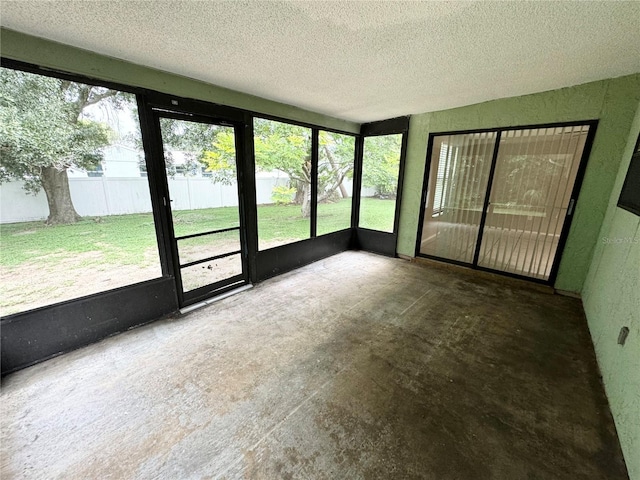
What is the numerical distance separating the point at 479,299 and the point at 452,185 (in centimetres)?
183

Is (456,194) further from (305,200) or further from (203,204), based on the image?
(203,204)

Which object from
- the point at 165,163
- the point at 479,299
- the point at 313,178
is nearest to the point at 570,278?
the point at 479,299

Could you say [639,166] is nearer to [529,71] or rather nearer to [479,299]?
[529,71]

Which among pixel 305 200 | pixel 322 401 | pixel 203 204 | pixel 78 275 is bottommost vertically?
pixel 322 401

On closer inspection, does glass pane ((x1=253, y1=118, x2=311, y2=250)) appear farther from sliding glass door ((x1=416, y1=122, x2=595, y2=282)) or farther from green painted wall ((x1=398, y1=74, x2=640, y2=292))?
green painted wall ((x1=398, y1=74, x2=640, y2=292))

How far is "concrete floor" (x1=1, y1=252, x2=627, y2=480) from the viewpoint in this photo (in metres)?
1.32

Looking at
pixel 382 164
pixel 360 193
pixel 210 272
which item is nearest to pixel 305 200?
pixel 360 193

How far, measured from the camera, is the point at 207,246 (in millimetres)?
2996

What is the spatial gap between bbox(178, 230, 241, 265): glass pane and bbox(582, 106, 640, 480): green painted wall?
140 inches

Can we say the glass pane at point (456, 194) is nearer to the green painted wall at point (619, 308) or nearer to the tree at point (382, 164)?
the tree at point (382, 164)

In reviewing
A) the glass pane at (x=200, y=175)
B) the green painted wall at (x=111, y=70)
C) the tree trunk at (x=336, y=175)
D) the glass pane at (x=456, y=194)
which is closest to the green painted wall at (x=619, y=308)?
the glass pane at (x=456, y=194)

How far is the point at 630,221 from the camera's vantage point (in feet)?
6.82

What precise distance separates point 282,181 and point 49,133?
350 cm

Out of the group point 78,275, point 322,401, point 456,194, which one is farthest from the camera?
point 456,194
